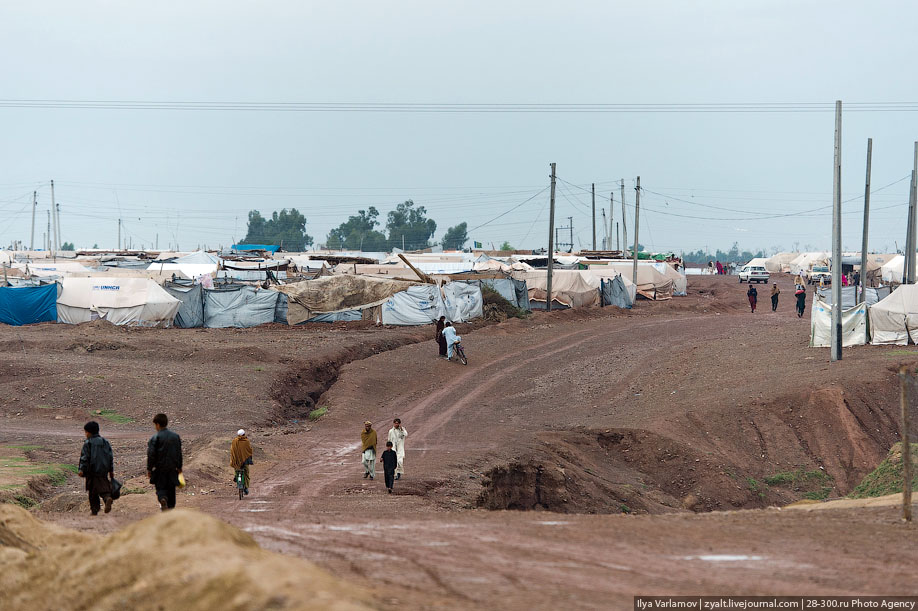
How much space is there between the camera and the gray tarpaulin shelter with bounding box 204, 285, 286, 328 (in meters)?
42.1

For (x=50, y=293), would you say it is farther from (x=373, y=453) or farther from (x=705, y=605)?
(x=705, y=605)

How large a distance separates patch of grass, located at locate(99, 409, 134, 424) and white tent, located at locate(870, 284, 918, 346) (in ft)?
74.1

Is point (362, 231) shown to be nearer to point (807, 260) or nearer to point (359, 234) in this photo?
point (359, 234)

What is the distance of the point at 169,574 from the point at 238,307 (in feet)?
121

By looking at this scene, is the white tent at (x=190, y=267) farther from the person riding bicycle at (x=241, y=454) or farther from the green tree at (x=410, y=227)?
the green tree at (x=410, y=227)

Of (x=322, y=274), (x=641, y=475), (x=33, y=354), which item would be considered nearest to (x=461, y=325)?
(x=322, y=274)

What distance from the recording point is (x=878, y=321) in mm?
28062

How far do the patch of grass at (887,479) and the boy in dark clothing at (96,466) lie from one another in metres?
13.0

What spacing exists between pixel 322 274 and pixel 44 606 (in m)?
45.4

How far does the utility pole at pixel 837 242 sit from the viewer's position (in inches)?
987

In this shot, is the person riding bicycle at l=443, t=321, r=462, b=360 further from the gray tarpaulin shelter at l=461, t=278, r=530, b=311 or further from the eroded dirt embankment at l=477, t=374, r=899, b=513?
the gray tarpaulin shelter at l=461, t=278, r=530, b=311

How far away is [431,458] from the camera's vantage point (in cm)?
1848

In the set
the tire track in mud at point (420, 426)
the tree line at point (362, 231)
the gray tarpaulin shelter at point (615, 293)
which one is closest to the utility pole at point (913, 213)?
the tire track in mud at point (420, 426)

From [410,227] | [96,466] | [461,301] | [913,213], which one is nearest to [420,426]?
[96,466]
